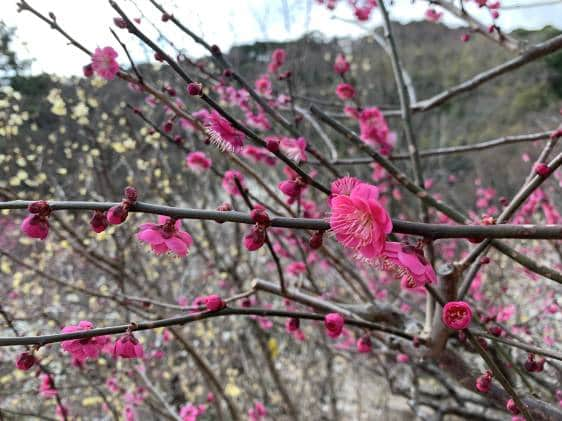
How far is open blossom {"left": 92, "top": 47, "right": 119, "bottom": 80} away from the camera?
1.82 metres

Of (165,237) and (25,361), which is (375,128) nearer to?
(165,237)

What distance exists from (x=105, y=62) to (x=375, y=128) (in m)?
1.44

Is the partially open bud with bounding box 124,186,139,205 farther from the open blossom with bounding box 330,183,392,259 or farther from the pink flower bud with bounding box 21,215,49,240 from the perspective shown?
the open blossom with bounding box 330,183,392,259

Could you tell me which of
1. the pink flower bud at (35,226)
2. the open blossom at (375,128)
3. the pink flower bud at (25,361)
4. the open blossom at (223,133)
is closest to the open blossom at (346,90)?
the open blossom at (375,128)

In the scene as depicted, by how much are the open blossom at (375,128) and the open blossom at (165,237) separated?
5.52ft

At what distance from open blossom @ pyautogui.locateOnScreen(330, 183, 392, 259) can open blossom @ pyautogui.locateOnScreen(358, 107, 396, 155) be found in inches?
65.7

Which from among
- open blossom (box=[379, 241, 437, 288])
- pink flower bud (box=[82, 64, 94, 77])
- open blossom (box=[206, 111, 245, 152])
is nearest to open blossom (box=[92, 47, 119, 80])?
pink flower bud (box=[82, 64, 94, 77])

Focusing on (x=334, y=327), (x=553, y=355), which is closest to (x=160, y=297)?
(x=334, y=327)

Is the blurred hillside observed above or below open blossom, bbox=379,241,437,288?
above

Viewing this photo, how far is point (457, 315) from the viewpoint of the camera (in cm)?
91

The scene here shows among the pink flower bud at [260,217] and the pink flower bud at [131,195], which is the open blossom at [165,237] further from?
the pink flower bud at [260,217]

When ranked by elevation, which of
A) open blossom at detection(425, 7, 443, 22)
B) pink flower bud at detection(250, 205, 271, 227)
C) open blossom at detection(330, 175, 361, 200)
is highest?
open blossom at detection(425, 7, 443, 22)

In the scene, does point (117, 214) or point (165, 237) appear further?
point (165, 237)

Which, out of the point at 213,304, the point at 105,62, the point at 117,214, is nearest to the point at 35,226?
the point at 117,214
